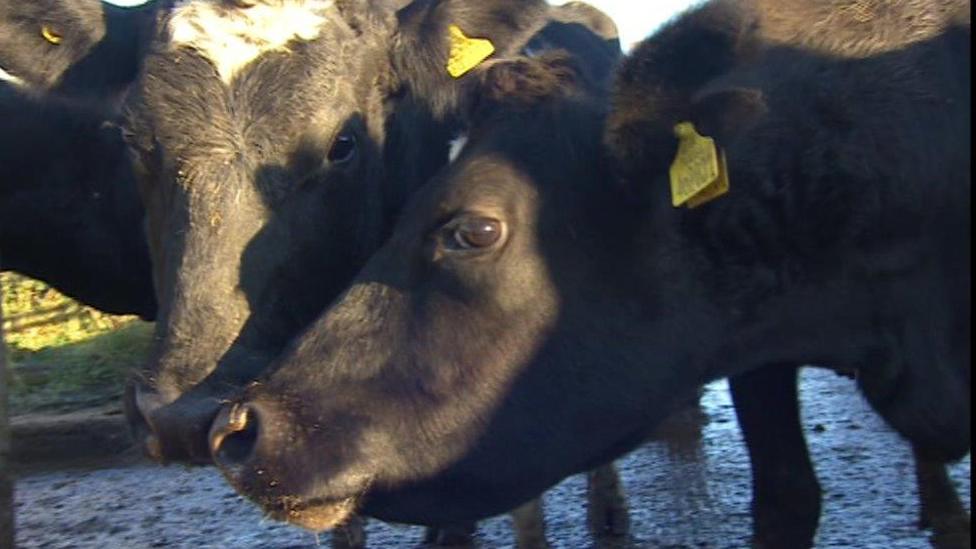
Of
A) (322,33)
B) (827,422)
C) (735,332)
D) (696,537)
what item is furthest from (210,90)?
(827,422)

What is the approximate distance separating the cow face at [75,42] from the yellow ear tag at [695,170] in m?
2.21

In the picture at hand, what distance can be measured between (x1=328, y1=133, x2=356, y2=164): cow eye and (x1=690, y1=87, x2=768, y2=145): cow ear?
4.09ft

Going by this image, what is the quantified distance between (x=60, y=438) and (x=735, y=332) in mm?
4961

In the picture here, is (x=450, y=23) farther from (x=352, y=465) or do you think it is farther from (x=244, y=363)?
(x=352, y=465)

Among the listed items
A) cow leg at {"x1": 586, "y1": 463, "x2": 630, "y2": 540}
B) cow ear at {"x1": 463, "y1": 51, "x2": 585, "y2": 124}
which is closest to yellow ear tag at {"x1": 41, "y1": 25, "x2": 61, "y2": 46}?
cow ear at {"x1": 463, "y1": 51, "x2": 585, "y2": 124}

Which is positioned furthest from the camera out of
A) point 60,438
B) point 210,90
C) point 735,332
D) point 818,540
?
point 60,438

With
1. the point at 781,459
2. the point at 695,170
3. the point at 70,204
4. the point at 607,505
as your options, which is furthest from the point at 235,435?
the point at 70,204

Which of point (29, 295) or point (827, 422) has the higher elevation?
point (29, 295)

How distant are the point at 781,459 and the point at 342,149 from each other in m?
1.58

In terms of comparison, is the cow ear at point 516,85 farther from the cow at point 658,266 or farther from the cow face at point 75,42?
the cow face at point 75,42

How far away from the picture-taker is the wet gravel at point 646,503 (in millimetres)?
5363

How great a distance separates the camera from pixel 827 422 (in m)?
7.03

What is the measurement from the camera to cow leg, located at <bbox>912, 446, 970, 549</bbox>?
488cm

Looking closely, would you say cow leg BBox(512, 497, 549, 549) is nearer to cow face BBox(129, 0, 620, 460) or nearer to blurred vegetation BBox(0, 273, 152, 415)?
cow face BBox(129, 0, 620, 460)
